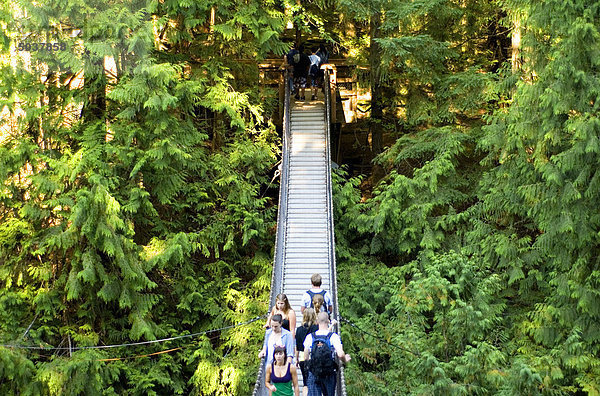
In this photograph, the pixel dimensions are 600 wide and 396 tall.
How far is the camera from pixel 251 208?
624 inches

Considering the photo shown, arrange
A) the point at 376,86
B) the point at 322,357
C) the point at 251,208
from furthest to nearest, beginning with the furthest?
the point at 376,86, the point at 251,208, the point at 322,357

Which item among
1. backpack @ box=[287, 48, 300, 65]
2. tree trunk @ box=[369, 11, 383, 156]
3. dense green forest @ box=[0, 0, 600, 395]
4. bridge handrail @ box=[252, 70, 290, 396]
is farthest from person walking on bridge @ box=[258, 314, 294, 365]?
backpack @ box=[287, 48, 300, 65]

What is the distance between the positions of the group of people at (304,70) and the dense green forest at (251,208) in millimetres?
967

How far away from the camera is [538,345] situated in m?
12.9

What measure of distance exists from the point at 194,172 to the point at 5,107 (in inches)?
159

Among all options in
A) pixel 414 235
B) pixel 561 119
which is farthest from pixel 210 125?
pixel 561 119

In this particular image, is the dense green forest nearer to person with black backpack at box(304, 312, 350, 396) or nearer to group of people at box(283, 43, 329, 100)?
group of people at box(283, 43, 329, 100)

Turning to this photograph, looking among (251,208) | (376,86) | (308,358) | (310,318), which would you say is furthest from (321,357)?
(376,86)

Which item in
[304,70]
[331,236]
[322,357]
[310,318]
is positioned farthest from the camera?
[304,70]

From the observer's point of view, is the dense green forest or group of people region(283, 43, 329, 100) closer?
the dense green forest

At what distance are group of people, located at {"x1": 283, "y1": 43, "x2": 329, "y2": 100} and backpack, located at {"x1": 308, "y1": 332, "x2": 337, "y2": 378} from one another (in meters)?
10.7

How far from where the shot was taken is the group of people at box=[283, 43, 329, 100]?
17.4 meters

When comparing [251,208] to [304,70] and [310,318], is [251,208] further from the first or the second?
[310,318]

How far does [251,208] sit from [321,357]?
8385 mm
